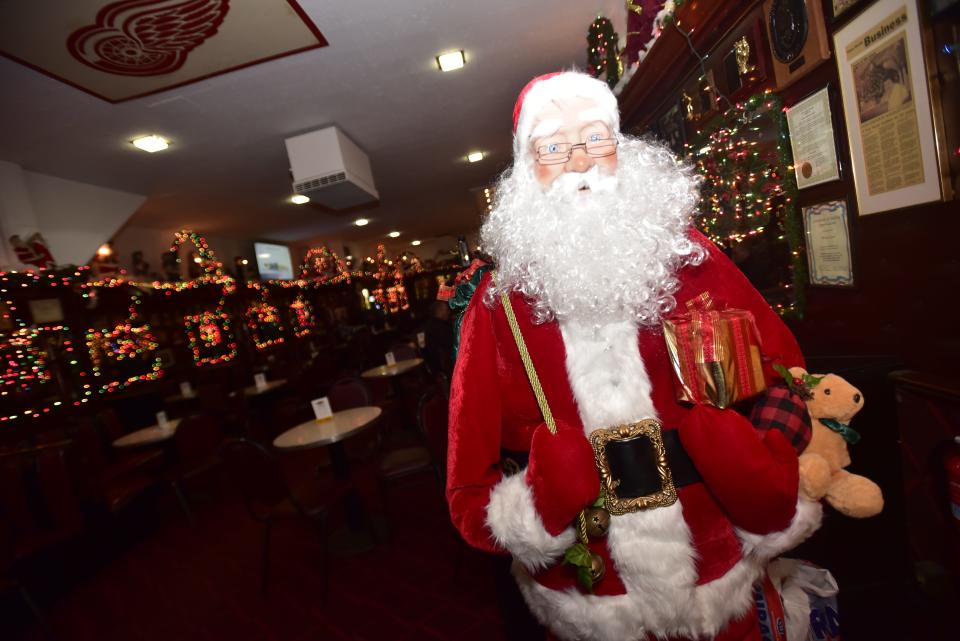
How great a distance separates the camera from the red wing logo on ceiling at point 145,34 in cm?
248

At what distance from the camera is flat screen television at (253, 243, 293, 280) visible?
991cm

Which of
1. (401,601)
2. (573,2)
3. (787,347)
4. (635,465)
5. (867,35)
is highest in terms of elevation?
(573,2)

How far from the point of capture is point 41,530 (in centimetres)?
315

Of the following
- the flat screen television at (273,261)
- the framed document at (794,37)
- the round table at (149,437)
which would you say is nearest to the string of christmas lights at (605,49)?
the framed document at (794,37)

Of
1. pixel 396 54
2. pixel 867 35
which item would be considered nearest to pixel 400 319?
pixel 396 54

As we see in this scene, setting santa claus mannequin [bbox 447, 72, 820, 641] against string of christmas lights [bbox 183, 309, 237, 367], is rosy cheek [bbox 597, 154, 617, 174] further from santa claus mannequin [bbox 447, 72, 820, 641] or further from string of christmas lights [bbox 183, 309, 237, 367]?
string of christmas lights [bbox 183, 309, 237, 367]

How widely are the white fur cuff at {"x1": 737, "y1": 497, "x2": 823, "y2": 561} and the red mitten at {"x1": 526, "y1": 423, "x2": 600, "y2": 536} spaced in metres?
0.38

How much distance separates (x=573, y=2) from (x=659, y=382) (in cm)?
324

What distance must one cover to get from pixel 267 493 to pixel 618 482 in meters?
2.39

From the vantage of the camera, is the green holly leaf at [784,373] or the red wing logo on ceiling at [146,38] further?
the red wing logo on ceiling at [146,38]

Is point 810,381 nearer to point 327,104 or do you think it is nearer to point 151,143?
point 327,104

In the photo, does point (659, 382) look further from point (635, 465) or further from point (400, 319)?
point (400, 319)

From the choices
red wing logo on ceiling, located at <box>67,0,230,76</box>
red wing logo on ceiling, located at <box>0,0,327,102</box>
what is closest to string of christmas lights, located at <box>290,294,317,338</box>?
red wing logo on ceiling, located at <box>0,0,327,102</box>

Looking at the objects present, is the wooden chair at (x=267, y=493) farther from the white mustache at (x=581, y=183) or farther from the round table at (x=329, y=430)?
the white mustache at (x=581, y=183)
